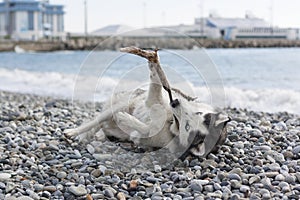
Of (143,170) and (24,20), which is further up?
(24,20)

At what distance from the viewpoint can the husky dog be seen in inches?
150

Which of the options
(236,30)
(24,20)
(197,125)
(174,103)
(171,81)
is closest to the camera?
(197,125)

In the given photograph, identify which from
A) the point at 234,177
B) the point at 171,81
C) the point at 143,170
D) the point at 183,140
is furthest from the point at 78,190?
the point at 171,81

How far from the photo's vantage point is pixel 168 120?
3982mm

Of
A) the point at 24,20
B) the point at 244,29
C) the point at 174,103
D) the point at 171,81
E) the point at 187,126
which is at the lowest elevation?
the point at 187,126

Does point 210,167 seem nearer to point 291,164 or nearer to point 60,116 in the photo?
point 291,164

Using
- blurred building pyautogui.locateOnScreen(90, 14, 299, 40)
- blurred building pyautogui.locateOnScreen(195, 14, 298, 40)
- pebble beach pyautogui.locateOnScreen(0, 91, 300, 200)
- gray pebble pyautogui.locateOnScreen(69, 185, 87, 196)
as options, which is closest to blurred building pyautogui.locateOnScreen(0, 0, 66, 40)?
blurred building pyautogui.locateOnScreen(90, 14, 299, 40)

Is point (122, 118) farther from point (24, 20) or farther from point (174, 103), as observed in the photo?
point (24, 20)

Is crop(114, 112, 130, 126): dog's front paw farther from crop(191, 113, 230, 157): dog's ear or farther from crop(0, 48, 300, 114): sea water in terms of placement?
crop(191, 113, 230, 157): dog's ear

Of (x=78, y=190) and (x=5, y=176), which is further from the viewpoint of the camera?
(x=5, y=176)

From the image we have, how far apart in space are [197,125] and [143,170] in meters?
0.55

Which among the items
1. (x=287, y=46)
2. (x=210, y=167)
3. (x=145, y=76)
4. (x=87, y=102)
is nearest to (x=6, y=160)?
(x=145, y=76)

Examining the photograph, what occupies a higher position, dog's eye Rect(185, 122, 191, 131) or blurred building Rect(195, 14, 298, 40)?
blurred building Rect(195, 14, 298, 40)

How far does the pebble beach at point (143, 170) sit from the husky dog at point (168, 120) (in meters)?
0.13
